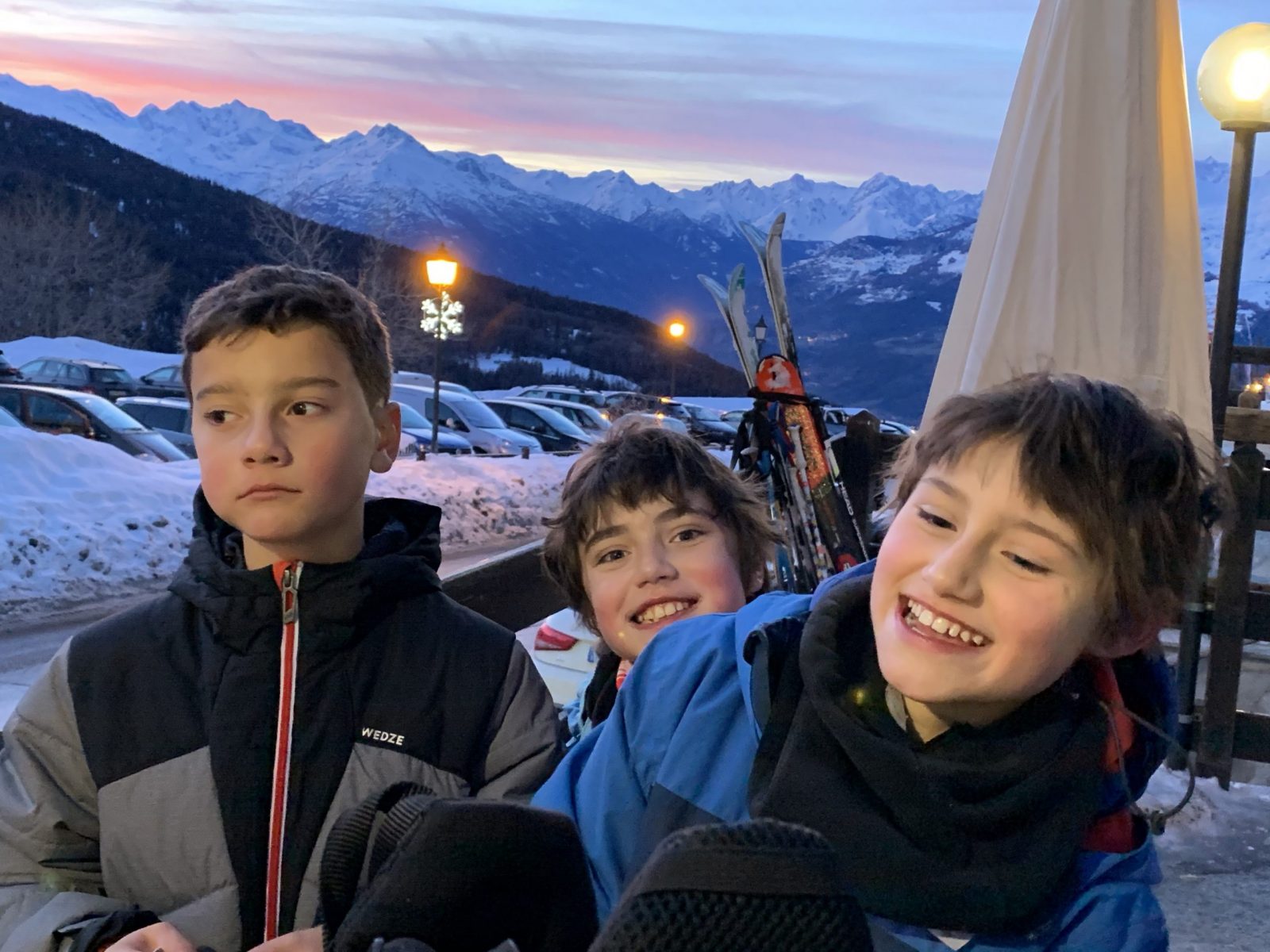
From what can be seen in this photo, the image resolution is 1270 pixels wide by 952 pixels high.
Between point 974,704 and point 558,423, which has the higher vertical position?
point 974,704

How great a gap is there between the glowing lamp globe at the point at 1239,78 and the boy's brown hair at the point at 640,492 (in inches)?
153

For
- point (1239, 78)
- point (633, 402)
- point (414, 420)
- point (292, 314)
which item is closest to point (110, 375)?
point (414, 420)

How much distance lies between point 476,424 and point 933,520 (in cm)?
1981

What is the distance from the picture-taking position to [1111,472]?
1375 millimetres

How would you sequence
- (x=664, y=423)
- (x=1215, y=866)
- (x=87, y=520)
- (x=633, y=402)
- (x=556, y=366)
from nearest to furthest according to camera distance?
(x=664, y=423)
(x=1215, y=866)
(x=87, y=520)
(x=633, y=402)
(x=556, y=366)

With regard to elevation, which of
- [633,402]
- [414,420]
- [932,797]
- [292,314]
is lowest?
[414,420]

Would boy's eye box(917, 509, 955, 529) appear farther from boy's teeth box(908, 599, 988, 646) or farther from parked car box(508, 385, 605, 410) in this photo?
parked car box(508, 385, 605, 410)

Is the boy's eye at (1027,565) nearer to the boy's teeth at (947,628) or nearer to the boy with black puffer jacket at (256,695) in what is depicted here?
the boy's teeth at (947,628)

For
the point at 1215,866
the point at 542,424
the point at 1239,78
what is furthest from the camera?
the point at 542,424

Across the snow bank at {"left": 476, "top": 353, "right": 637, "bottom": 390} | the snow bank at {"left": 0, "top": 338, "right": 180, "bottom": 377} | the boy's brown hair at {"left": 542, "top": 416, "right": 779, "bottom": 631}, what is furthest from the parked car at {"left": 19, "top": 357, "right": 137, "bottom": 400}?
the snow bank at {"left": 476, "top": 353, "right": 637, "bottom": 390}

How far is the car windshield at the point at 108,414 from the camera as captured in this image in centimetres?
1496

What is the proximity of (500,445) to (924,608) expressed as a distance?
Answer: 62.7 feet

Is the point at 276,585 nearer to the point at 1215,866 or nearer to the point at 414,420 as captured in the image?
the point at 1215,866

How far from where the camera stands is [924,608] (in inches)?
53.4
